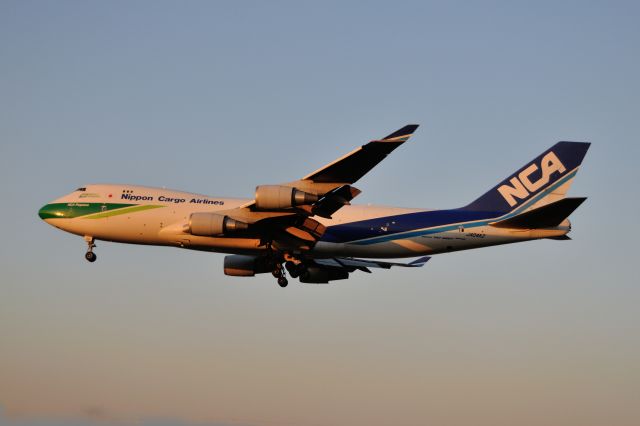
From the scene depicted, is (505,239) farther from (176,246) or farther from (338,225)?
(176,246)

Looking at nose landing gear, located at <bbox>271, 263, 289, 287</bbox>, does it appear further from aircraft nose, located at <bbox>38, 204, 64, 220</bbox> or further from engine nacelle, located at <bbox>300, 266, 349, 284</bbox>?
aircraft nose, located at <bbox>38, 204, 64, 220</bbox>

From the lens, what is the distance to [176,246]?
45.4 m

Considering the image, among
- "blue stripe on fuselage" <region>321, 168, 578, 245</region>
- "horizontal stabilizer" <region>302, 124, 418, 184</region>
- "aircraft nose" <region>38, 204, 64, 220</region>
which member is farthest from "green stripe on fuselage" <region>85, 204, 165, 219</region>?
"horizontal stabilizer" <region>302, 124, 418, 184</region>

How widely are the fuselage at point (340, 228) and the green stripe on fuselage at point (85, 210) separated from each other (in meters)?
0.06

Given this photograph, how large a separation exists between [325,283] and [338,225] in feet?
19.3

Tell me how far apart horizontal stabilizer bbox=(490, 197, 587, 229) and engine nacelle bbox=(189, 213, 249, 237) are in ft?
40.1

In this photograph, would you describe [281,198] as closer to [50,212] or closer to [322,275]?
[322,275]

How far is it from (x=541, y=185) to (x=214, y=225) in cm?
1674

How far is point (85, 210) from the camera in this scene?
47.1 m

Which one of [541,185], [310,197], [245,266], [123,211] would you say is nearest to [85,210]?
[123,211]

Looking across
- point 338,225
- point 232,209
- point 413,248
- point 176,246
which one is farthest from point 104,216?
point 413,248

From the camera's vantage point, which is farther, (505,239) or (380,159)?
(505,239)

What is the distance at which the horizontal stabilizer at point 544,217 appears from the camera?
→ 4028cm

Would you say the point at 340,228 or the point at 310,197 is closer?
the point at 310,197
